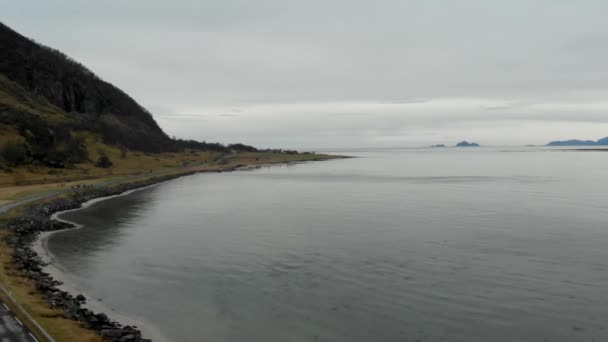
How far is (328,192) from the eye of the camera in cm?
8756

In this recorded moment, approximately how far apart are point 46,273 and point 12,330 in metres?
12.5

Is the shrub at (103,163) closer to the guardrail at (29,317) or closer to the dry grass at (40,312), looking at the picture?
the dry grass at (40,312)

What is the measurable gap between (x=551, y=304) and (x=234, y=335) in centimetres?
1897

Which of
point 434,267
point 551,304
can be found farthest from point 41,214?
point 551,304

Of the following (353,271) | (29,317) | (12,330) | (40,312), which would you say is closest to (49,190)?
(40,312)

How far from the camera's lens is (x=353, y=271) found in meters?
31.5

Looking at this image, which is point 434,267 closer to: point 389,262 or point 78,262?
point 389,262

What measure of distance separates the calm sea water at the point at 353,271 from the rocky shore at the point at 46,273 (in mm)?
2097

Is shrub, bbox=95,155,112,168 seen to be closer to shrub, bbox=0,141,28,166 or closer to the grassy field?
the grassy field

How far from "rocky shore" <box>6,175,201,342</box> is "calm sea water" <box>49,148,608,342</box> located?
2097mm

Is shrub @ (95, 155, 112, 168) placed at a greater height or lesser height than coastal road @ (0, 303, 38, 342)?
greater

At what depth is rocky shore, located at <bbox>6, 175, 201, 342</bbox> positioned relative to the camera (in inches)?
798

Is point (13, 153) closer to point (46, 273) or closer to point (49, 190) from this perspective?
point (49, 190)

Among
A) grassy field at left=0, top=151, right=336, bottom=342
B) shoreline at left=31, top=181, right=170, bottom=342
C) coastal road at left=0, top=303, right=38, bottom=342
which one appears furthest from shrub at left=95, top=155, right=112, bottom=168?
coastal road at left=0, top=303, right=38, bottom=342
